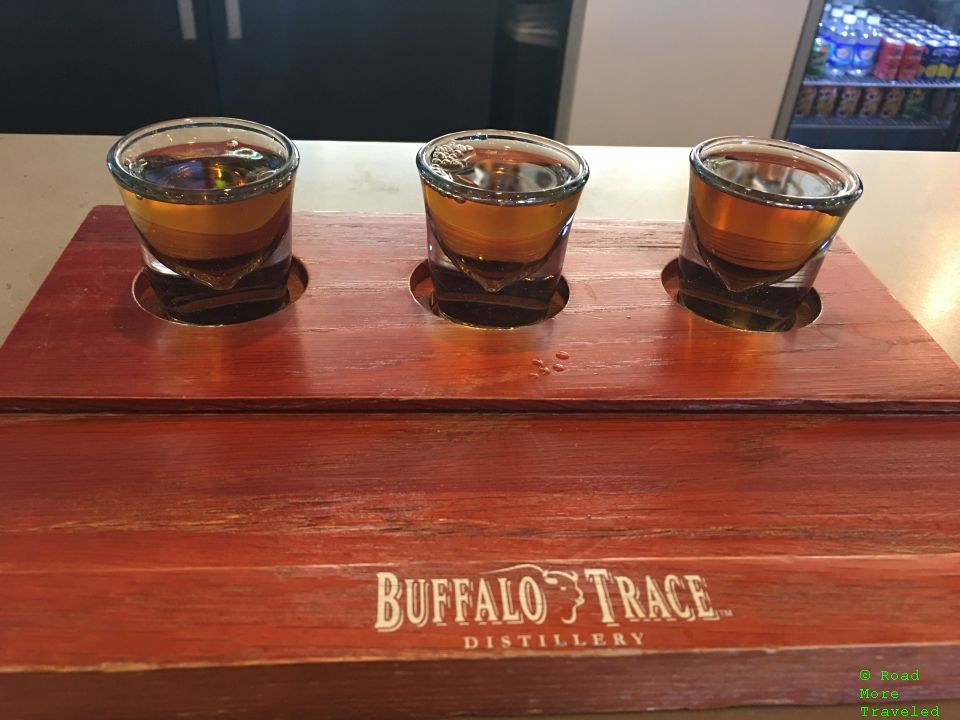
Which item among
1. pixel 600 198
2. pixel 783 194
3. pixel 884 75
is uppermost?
pixel 783 194

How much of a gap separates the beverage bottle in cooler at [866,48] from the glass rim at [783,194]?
1.50 meters

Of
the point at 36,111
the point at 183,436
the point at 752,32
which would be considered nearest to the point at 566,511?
the point at 183,436

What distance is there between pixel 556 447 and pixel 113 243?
1.01 ft

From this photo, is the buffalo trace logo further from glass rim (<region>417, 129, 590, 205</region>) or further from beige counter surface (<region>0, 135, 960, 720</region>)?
beige counter surface (<region>0, 135, 960, 720</region>)

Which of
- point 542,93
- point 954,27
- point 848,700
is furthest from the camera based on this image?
point 954,27

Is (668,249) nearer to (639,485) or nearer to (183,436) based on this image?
(639,485)

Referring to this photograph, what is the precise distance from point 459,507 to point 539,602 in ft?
0.20

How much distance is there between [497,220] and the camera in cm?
43

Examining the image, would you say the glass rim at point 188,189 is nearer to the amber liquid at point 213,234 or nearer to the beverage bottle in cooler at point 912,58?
the amber liquid at point 213,234

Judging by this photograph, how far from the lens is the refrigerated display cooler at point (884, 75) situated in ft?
5.77

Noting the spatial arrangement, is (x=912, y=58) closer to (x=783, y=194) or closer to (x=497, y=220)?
(x=783, y=194)

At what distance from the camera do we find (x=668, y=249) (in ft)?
1.79

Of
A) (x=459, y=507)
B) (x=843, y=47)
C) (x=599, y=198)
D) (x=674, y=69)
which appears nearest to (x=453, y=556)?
(x=459, y=507)

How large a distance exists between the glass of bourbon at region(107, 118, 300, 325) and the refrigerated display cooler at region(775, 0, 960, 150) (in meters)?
1.55
